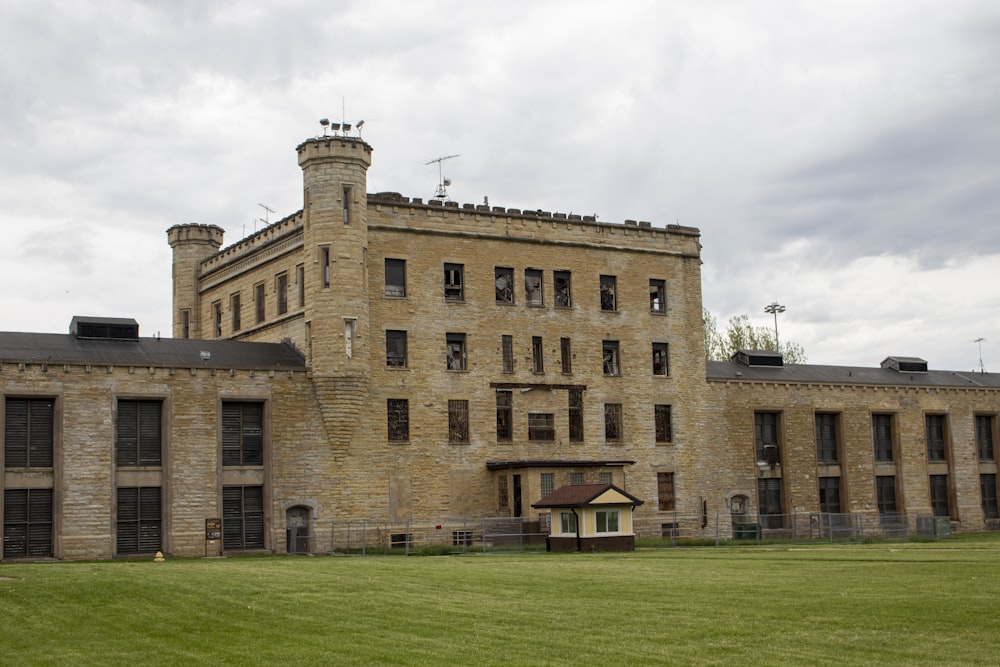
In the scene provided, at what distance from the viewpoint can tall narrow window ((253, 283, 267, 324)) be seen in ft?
191

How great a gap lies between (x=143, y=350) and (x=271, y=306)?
7773mm

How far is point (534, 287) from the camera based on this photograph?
189 feet

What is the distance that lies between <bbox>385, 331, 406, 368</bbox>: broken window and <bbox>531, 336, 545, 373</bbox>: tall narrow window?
6.40 m

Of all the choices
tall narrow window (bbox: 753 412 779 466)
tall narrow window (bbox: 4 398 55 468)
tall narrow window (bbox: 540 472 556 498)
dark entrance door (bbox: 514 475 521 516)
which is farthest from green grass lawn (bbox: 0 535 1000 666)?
tall narrow window (bbox: 753 412 779 466)

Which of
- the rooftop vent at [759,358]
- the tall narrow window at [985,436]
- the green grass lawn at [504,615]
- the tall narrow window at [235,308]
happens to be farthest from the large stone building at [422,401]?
the green grass lawn at [504,615]

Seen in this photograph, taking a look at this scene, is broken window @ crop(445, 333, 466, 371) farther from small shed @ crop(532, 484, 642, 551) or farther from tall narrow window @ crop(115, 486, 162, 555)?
tall narrow window @ crop(115, 486, 162, 555)

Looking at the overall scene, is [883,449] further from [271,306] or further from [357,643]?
[357,643]

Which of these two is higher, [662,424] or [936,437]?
[662,424]

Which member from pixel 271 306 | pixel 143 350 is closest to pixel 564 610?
pixel 143 350

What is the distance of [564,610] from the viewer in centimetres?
2330

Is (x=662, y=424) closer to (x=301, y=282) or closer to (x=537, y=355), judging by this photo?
(x=537, y=355)

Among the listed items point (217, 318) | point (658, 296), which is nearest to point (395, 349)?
point (217, 318)

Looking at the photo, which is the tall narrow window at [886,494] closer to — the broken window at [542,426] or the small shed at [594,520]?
the broken window at [542,426]

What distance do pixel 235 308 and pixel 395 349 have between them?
38.1ft
